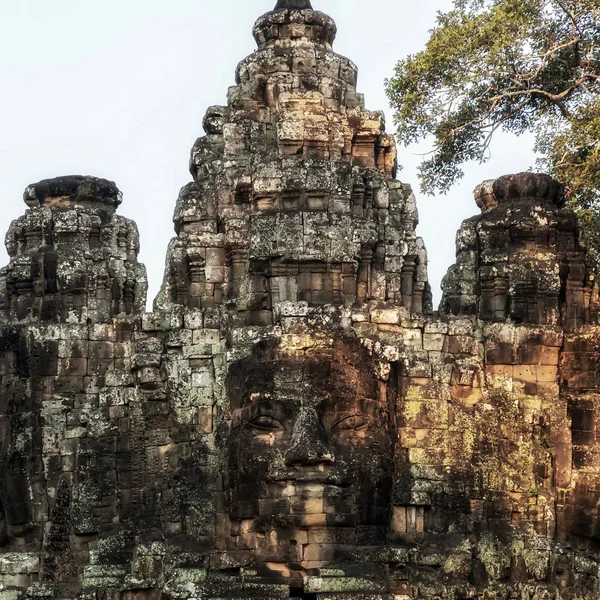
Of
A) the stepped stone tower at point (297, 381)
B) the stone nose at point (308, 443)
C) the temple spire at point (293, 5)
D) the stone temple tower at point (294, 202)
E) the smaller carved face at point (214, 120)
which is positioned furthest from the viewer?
the temple spire at point (293, 5)

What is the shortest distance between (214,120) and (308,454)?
5.21 m

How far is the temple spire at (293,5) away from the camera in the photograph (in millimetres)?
27319

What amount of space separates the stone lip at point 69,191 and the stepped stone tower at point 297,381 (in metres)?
0.04

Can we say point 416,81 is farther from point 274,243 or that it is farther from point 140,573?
point 140,573

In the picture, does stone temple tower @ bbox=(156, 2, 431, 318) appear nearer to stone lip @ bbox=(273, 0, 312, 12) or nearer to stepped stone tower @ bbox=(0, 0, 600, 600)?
stepped stone tower @ bbox=(0, 0, 600, 600)

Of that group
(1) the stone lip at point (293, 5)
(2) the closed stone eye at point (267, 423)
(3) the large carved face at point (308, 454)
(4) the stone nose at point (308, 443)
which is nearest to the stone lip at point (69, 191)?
(1) the stone lip at point (293, 5)

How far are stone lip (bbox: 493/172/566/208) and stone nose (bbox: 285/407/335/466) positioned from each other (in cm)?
460

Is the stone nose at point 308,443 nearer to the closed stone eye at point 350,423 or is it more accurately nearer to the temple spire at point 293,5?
the closed stone eye at point 350,423

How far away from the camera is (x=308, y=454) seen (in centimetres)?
2384

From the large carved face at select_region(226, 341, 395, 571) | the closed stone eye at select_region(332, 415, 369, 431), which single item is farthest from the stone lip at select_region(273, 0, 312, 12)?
the closed stone eye at select_region(332, 415, 369, 431)

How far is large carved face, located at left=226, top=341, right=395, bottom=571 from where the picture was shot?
24.0m

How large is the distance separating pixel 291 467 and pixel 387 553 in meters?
1.51

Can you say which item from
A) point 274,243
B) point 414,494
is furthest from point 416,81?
point 414,494

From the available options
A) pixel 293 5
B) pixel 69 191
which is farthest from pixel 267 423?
pixel 293 5
